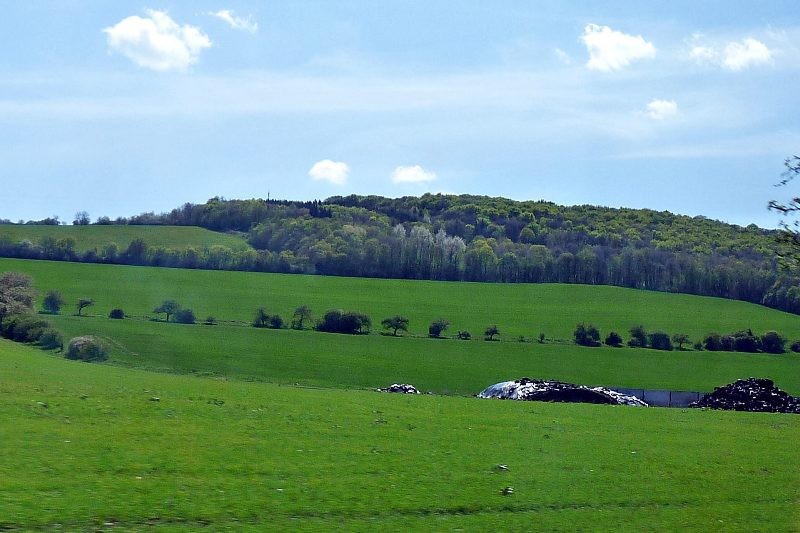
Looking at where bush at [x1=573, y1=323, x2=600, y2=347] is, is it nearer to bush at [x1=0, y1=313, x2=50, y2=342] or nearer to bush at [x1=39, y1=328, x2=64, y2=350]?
bush at [x1=39, y1=328, x2=64, y2=350]

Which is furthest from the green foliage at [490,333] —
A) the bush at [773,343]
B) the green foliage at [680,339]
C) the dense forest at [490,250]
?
the dense forest at [490,250]

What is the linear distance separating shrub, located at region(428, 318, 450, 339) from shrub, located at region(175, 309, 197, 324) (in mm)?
23871

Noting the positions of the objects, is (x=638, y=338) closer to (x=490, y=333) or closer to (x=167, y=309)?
(x=490, y=333)

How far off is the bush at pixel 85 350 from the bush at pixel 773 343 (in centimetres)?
6835

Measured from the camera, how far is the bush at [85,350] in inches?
2047

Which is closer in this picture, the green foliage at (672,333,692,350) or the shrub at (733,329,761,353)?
the green foliage at (672,333,692,350)

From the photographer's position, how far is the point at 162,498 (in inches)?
533

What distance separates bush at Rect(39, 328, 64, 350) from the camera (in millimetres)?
54781

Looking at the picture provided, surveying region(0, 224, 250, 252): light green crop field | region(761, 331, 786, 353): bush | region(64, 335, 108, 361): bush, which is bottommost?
region(64, 335, 108, 361): bush

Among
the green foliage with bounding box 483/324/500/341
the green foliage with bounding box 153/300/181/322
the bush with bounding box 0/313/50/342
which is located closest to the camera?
the bush with bounding box 0/313/50/342

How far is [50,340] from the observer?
2175 inches

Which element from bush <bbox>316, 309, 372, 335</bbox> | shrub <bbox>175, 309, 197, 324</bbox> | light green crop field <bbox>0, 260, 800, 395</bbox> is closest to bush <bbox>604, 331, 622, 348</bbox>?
light green crop field <bbox>0, 260, 800, 395</bbox>

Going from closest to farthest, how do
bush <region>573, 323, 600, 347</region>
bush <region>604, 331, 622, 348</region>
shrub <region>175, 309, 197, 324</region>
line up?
shrub <region>175, 309, 197, 324</region>, bush <region>573, 323, 600, 347</region>, bush <region>604, 331, 622, 348</region>

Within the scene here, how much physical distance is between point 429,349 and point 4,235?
242 feet
